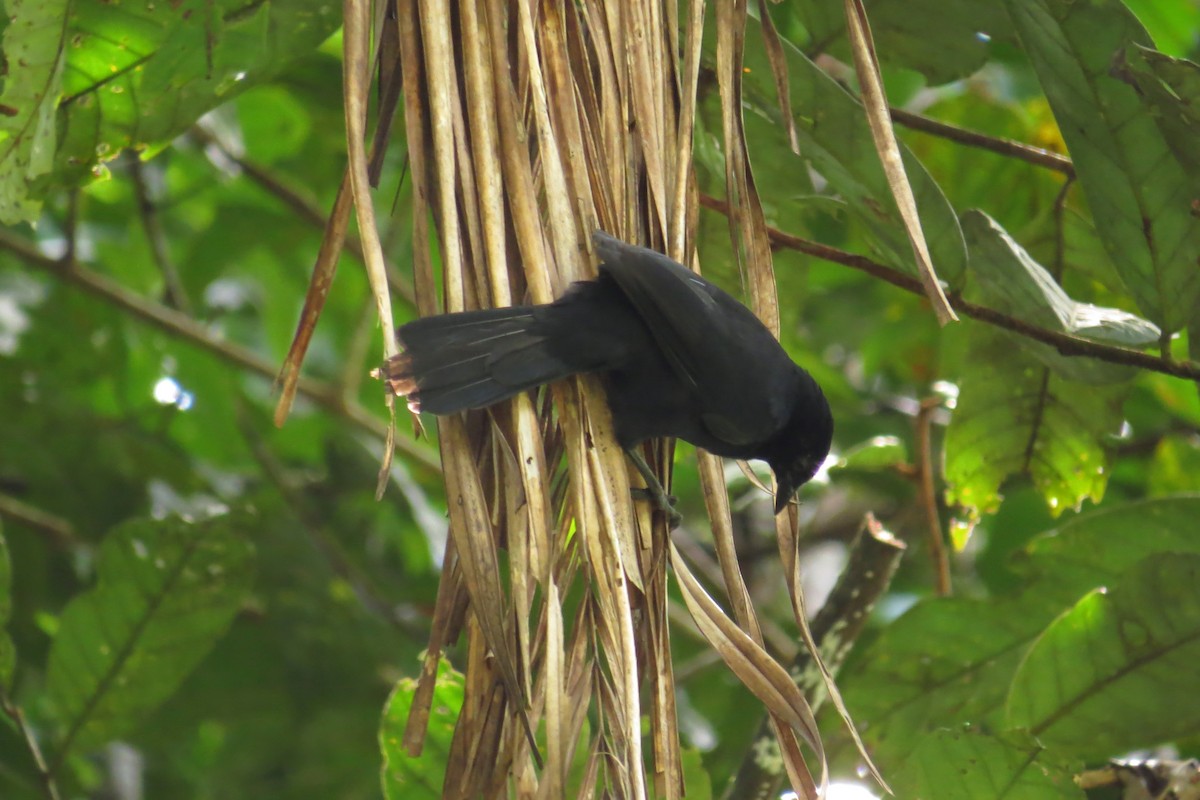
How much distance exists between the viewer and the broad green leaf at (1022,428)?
2740 millimetres

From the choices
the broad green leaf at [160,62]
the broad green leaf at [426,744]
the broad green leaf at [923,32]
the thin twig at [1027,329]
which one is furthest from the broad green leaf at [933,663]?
the broad green leaf at [160,62]

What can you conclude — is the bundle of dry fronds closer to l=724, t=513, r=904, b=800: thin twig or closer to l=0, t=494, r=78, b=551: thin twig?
l=724, t=513, r=904, b=800: thin twig

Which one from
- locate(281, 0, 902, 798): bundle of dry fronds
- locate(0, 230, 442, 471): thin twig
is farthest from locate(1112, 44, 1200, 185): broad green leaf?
locate(0, 230, 442, 471): thin twig

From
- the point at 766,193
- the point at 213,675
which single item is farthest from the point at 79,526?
the point at 766,193

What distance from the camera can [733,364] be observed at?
2.11 m

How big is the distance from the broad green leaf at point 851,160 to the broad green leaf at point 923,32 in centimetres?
39

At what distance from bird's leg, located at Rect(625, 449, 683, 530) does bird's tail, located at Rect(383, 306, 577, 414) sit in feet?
0.58

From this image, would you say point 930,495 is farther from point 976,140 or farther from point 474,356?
point 474,356

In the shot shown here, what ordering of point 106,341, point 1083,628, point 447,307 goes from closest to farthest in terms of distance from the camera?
point 447,307
point 1083,628
point 106,341

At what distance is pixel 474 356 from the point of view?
1671mm

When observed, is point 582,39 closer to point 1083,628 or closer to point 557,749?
point 557,749

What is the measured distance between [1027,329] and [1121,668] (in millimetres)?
615

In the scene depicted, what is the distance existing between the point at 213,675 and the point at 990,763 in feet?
8.06

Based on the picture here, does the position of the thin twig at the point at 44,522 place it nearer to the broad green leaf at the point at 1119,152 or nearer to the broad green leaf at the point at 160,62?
the broad green leaf at the point at 160,62
